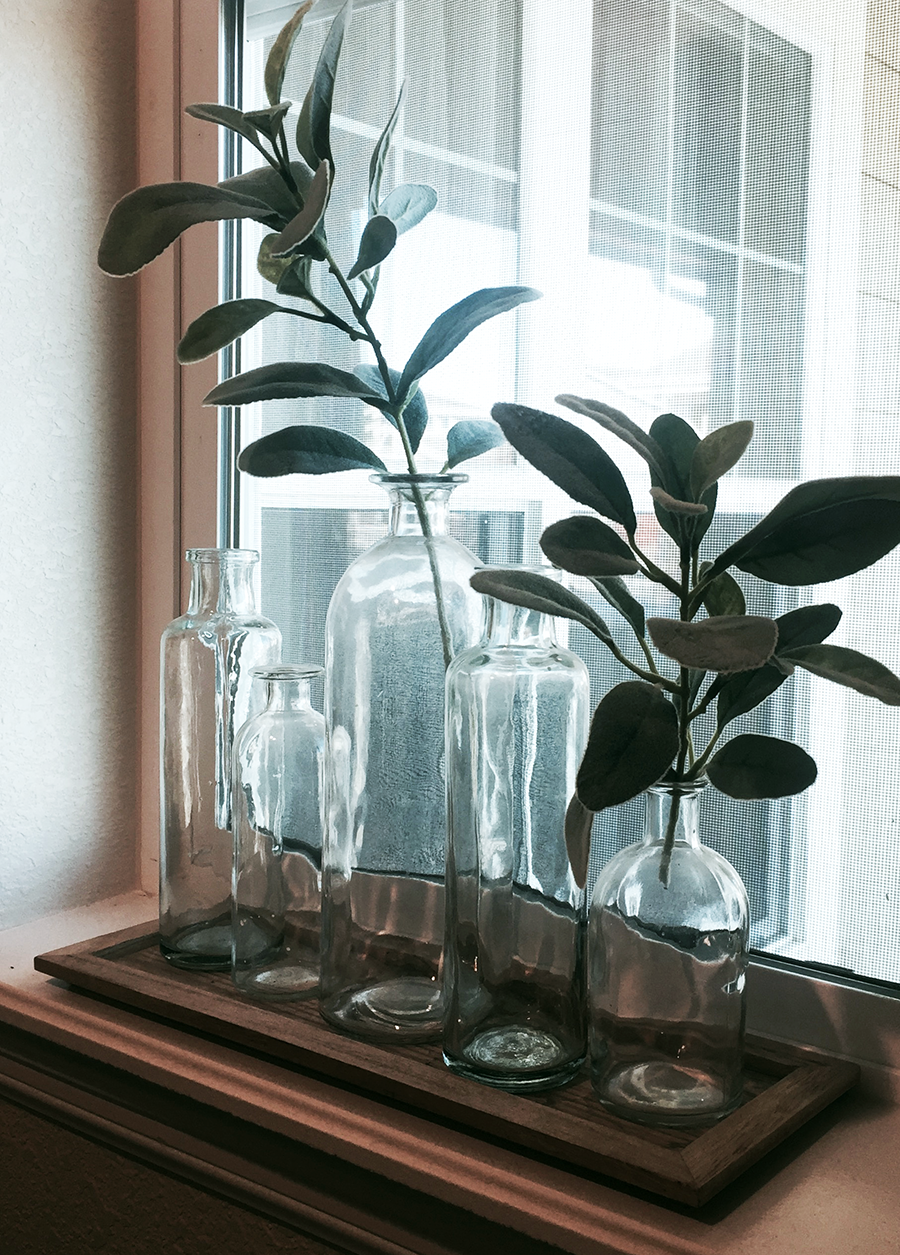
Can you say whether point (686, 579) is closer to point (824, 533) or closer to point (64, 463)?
point (824, 533)

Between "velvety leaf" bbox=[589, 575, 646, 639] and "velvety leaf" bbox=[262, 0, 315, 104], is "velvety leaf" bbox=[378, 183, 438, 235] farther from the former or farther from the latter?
"velvety leaf" bbox=[589, 575, 646, 639]

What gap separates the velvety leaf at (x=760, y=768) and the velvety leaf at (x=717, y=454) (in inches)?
6.6

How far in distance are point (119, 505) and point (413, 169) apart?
476 mm

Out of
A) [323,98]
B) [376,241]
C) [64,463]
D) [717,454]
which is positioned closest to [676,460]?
[717,454]

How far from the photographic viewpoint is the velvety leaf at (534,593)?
0.74m

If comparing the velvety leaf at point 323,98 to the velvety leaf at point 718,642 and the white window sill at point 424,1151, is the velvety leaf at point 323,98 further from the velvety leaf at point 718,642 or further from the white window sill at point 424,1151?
the white window sill at point 424,1151

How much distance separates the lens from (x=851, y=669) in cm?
71

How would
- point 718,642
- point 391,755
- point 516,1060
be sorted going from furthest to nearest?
point 391,755
point 516,1060
point 718,642

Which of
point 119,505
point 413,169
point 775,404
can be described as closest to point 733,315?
point 775,404

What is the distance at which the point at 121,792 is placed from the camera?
134 cm

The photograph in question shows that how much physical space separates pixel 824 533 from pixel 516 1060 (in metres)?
0.42

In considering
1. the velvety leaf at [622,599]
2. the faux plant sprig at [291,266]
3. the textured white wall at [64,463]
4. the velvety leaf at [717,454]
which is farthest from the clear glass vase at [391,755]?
the textured white wall at [64,463]

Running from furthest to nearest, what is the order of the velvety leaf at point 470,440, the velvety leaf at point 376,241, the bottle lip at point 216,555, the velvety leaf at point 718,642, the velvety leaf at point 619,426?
the bottle lip at point 216,555 → the velvety leaf at point 470,440 → the velvety leaf at point 376,241 → the velvety leaf at point 619,426 → the velvety leaf at point 718,642

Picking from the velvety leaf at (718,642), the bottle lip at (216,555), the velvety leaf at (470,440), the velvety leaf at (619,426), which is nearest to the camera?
the velvety leaf at (718,642)
